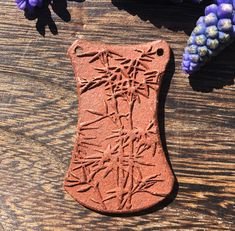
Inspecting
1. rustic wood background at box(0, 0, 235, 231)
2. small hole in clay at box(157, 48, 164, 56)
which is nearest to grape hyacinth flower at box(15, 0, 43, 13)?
rustic wood background at box(0, 0, 235, 231)

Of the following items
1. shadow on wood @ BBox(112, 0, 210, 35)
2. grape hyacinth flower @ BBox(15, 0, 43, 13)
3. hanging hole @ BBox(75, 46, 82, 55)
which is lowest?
hanging hole @ BBox(75, 46, 82, 55)

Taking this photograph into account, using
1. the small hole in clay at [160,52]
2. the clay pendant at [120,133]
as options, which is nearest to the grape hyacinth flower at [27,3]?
the clay pendant at [120,133]

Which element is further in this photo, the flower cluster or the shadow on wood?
the shadow on wood

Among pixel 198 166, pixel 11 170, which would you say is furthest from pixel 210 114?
pixel 11 170

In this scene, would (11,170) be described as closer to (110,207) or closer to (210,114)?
(110,207)

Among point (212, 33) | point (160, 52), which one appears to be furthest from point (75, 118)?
point (212, 33)

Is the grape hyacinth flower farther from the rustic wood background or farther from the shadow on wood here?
the shadow on wood

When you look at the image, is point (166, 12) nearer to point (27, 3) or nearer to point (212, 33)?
point (212, 33)
